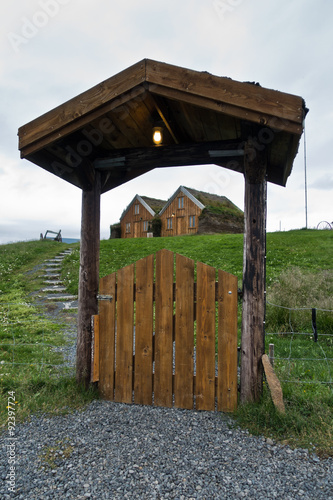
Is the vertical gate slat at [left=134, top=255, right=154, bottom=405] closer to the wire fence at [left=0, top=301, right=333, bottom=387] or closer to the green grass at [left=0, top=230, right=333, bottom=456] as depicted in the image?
the green grass at [left=0, top=230, right=333, bottom=456]

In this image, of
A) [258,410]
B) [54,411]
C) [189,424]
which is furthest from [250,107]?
[54,411]

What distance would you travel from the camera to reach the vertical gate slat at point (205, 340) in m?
3.42

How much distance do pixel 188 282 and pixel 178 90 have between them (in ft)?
6.66

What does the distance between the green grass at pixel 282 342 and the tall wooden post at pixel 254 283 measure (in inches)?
9.6

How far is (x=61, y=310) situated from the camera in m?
8.80

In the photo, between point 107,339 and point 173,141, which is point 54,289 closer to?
point 107,339

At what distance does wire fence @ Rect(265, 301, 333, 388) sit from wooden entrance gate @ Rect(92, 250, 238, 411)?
0.75m

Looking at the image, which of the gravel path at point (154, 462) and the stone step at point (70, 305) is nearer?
the gravel path at point (154, 462)

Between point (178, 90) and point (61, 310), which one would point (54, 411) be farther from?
point (61, 310)

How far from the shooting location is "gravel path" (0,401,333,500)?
2.30m

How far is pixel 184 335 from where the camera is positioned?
3.51 metres

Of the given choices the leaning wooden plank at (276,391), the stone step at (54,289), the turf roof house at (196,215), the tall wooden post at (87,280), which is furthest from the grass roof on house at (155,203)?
the leaning wooden plank at (276,391)

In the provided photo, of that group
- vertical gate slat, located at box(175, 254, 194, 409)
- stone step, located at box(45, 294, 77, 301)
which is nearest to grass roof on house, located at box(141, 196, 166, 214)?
stone step, located at box(45, 294, 77, 301)

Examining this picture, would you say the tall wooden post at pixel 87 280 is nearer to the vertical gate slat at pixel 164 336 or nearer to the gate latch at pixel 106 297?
the gate latch at pixel 106 297
